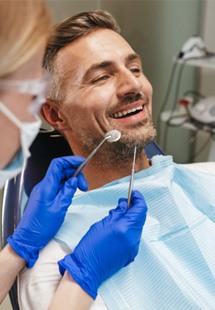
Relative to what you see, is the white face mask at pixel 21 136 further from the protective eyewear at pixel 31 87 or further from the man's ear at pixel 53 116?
the man's ear at pixel 53 116

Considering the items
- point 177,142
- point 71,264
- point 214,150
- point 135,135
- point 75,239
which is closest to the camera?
point 71,264

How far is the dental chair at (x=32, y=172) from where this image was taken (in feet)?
4.50

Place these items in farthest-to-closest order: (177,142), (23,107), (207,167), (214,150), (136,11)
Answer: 1. (177,142)
2. (136,11)
3. (214,150)
4. (207,167)
5. (23,107)

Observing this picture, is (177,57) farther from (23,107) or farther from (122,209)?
(23,107)

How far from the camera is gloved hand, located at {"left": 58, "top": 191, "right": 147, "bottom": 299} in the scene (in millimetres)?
1000

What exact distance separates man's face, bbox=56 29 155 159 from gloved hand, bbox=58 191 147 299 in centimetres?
31

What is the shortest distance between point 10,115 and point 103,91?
69 cm

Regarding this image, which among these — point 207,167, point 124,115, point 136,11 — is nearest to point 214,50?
point 136,11

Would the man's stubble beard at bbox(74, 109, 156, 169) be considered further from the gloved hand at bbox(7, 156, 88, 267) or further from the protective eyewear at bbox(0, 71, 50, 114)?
the protective eyewear at bbox(0, 71, 50, 114)

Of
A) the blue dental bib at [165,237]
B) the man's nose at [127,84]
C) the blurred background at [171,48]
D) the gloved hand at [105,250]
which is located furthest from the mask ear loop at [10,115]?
the blurred background at [171,48]

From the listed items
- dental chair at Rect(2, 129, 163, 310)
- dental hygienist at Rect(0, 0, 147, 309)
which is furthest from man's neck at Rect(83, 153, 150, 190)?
dental chair at Rect(2, 129, 163, 310)

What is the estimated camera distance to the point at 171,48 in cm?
304

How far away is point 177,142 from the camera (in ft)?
10.9

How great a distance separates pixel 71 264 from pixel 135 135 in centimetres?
46
